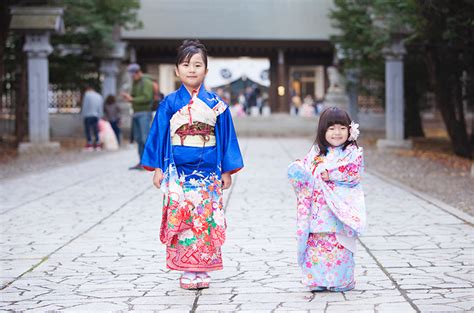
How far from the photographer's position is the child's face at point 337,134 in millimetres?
5562

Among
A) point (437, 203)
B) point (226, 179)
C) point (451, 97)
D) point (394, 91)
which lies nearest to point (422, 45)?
point (451, 97)

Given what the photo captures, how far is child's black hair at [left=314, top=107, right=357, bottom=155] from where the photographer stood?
18.2ft

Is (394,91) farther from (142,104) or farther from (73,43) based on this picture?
(73,43)

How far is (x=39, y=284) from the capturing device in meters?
6.09

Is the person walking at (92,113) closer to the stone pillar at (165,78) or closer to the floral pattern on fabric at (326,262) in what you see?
the floral pattern on fabric at (326,262)

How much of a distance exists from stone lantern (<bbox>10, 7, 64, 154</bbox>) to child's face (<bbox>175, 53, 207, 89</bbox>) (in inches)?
650

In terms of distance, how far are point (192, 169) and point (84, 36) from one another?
2259 centimetres

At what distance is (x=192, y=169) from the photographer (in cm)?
582

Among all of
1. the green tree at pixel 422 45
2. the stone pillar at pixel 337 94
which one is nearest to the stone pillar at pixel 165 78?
the stone pillar at pixel 337 94

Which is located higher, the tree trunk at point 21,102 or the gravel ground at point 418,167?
the tree trunk at point 21,102

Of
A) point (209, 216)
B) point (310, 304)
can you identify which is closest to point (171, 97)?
point (209, 216)

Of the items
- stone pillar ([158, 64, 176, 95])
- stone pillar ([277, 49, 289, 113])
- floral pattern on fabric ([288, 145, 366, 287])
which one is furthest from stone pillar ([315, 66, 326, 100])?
floral pattern on fabric ([288, 145, 366, 287])

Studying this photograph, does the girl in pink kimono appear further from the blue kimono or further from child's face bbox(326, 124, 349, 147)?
the blue kimono

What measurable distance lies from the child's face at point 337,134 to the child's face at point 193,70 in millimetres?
1004
